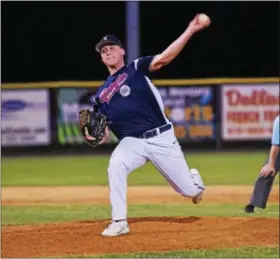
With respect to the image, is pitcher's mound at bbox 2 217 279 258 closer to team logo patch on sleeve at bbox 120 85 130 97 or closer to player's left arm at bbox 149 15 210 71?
team logo patch on sleeve at bbox 120 85 130 97

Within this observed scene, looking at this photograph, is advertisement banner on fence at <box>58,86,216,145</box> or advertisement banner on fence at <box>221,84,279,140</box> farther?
advertisement banner on fence at <box>221,84,279,140</box>

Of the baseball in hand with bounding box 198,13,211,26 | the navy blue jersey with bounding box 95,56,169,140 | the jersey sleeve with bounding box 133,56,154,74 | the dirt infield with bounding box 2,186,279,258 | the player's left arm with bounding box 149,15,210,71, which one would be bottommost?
the dirt infield with bounding box 2,186,279,258

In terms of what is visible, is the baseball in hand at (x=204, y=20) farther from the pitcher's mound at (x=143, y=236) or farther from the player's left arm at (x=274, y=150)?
the player's left arm at (x=274, y=150)

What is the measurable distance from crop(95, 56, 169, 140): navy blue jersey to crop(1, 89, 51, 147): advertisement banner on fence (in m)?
10.5

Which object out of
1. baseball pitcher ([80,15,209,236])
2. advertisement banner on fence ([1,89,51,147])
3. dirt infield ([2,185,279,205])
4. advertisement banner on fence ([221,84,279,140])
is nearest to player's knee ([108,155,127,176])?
baseball pitcher ([80,15,209,236])

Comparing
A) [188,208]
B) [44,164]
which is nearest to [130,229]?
[188,208]

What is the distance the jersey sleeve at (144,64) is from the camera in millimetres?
6711

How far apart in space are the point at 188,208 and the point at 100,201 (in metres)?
1.36

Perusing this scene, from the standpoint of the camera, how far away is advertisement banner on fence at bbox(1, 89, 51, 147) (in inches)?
679

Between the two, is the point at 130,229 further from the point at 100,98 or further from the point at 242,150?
the point at 242,150

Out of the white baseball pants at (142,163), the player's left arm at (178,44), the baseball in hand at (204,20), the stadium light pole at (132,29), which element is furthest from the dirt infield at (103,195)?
the stadium light pole at (132,29)

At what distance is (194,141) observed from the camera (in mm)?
17625

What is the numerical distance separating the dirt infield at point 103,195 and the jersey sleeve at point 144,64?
381cm

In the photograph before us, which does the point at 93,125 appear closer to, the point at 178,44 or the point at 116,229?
the point at 116,229
